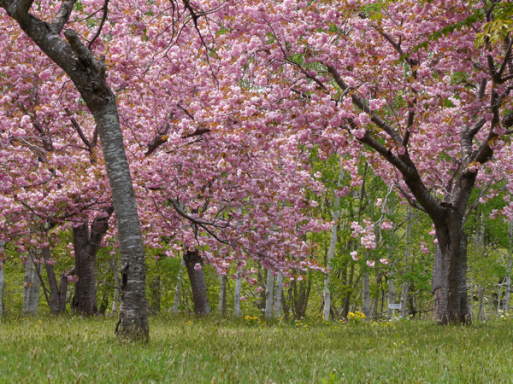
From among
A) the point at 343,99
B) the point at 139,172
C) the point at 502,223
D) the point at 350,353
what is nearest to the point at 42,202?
the point at 139,172

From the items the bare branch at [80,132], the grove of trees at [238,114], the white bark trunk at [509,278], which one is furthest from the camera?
the white bark trunk at [509,278]

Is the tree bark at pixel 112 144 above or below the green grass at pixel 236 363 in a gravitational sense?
above

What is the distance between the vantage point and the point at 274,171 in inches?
437

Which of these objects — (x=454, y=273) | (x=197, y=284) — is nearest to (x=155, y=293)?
(x=197, y=284)

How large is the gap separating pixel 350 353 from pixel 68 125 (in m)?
10.7

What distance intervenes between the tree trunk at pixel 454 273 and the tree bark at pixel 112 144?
7.95m

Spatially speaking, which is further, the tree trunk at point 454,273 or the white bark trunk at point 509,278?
the white bark trunk at point 509,278

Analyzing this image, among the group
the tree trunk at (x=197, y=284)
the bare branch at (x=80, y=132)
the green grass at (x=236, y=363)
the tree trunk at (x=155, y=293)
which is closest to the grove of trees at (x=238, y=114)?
the bare branch at (x=80, y=132)

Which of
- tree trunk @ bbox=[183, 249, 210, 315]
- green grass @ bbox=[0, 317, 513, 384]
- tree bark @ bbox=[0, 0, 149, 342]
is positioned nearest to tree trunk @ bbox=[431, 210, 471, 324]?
green grass @ bbox=[0, 317, 513, 384]

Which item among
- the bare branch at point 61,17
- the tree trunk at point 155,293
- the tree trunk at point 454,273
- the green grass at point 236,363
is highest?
the bare branch at point 61,17

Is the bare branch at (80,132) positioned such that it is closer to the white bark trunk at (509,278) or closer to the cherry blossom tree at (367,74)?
the cherry blossom tree at (367,74)

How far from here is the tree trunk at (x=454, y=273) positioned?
10594 millimetres

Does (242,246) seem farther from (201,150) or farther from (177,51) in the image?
(177,51)

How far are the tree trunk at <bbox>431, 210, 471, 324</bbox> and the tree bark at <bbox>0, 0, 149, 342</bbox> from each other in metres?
7.95
